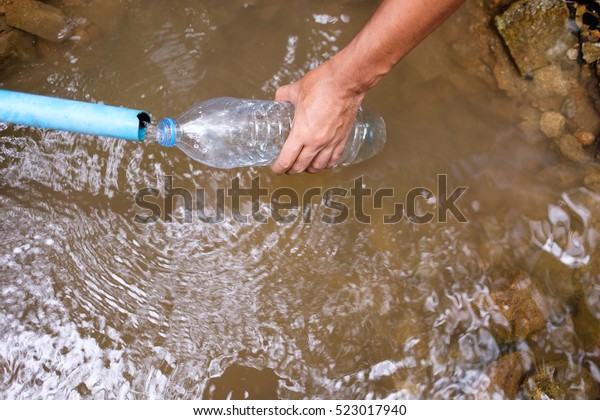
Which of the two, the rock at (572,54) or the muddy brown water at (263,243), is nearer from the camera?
the muddy brown water at (263,243)

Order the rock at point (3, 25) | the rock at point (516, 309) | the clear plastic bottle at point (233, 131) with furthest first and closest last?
1. the rock at point (3, 25)
2. the rock at point (516, 309)
3. the clear plastic bottle at point (233, 131)

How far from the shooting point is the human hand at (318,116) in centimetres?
182

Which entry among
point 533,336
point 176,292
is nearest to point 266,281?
point 176,292

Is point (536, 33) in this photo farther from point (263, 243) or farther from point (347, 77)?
point (263, 243)

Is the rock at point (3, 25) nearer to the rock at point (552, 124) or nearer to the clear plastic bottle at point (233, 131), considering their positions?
the clear plastic bottle at point (233, 131)

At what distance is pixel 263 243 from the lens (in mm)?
2391

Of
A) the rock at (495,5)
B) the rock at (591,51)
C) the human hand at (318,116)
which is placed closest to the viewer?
the human hand at (318,116)

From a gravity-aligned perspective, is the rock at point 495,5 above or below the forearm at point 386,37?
above

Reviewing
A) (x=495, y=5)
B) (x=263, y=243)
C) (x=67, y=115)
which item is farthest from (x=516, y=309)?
(x=67, y=115)

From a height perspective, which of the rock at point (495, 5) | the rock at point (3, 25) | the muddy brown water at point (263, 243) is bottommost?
the muddy brown water at point (263, 243)

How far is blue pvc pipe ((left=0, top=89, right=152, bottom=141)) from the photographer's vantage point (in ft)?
5.17

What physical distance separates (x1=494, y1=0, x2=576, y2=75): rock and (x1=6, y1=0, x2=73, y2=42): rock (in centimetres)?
229

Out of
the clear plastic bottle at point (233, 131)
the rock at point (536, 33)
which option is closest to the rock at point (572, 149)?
the rock at point (536, 33)

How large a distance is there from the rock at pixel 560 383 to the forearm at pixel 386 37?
149 centimetres
